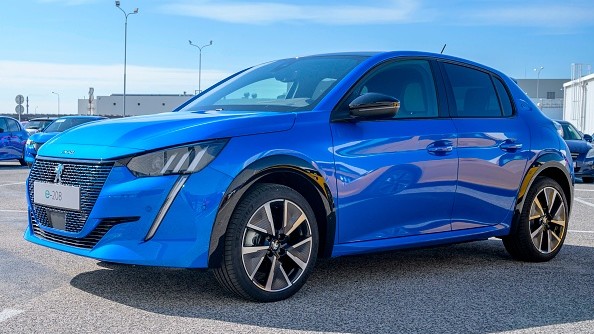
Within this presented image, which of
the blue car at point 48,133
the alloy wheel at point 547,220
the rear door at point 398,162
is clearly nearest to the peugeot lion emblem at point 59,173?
the rear door at point 398,162

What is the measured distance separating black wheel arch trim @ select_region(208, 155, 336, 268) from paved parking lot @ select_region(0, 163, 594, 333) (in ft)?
1.12

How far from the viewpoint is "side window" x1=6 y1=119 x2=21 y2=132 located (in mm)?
24125

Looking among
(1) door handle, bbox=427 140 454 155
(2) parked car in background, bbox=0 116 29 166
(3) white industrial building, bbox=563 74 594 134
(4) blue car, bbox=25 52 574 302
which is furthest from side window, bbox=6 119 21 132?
(3) white industrial building, bbox=563 74 594 134

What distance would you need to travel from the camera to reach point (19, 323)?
14.9 feet

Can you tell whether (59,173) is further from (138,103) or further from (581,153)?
(138,103)

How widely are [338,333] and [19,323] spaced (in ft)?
5.57

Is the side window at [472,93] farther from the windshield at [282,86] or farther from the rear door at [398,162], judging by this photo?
the windshield at [282,86]

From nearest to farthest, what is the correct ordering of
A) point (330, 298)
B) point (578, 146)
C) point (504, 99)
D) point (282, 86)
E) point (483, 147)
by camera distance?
1. point (330, 298)
2. point (282, 86)
3. point (483, 147)
4. point (504, 99)
5. point (578, 146)

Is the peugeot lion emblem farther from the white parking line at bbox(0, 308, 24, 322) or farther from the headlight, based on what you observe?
the white parking line at bbox(0, 308, 24, 322)

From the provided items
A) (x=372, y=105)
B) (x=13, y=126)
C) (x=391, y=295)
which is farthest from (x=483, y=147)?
(x=13, y=126)

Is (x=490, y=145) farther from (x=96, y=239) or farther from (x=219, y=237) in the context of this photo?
(x=96, y=239)

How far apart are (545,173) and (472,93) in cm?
104

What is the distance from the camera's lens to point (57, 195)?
5.15 m

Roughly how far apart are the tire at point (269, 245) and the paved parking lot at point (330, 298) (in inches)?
4.7
